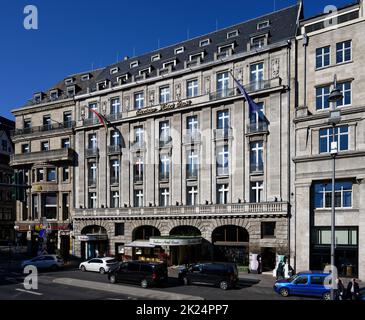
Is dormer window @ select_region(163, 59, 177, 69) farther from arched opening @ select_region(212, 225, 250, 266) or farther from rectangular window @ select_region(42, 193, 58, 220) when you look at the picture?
rectangular window @ select_region(42, 193, 58, 220)

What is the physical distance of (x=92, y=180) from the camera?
48.6m

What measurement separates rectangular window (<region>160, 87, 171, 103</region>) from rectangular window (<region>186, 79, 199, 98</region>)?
2551 millimetres

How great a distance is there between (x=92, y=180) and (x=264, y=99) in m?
24.6

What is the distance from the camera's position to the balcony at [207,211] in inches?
1381

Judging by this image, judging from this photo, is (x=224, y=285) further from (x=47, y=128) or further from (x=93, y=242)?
(x=47, y=128)

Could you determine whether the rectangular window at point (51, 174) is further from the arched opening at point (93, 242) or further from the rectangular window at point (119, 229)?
the rectangular window at point (119, 229)

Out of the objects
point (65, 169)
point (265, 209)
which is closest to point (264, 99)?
point (265, 209)

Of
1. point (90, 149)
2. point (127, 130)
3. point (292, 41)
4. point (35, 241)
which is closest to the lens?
point (292, 41)

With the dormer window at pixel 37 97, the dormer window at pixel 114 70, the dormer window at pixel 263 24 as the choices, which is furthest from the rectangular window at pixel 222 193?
the dormer window at pixel 37 97

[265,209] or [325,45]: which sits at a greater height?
[325,45]

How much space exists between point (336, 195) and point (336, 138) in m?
5.03

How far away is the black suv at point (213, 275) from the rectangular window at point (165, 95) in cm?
2189

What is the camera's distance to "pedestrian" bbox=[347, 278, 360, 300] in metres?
20.0
